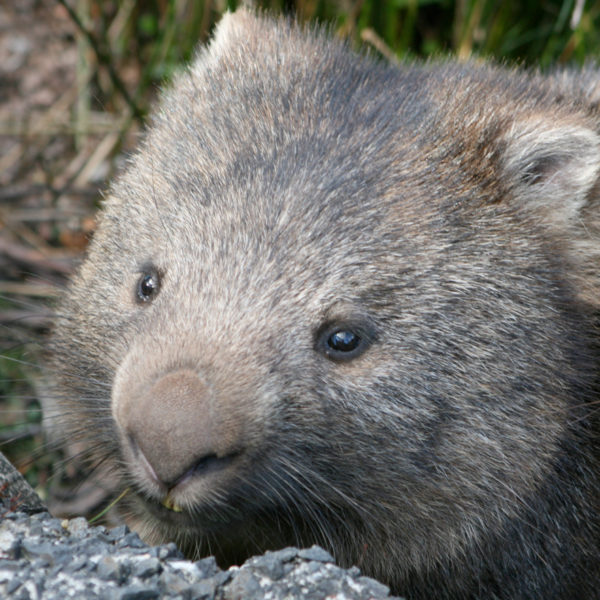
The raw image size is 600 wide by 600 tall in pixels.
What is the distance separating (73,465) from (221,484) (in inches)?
94.9

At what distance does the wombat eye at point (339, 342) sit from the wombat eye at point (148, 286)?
619 millimetres

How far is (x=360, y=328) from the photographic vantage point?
3.26 m

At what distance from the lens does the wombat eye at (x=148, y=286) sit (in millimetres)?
3395

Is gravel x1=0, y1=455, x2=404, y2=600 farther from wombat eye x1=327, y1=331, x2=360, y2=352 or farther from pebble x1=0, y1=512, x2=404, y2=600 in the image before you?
wombat eye x1=327, y1=331, x2=360, y2=352

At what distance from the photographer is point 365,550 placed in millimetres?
3488

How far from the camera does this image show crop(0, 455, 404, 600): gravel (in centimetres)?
249

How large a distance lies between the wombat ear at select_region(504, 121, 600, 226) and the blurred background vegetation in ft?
7.73

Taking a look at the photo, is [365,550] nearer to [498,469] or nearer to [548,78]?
[498,469]

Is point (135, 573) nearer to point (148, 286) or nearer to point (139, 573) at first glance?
point (139, 573)

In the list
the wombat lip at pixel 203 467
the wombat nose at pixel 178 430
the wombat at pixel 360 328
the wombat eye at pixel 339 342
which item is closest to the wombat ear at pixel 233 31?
the wombat at pixel 360 328

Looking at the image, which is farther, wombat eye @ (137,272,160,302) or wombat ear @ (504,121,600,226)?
wombat ear @ (504,121,600,226)

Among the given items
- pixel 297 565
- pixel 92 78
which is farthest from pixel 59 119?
pixel 297 565

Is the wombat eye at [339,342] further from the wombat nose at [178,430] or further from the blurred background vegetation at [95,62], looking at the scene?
the blurred background vegetation at [95,62]

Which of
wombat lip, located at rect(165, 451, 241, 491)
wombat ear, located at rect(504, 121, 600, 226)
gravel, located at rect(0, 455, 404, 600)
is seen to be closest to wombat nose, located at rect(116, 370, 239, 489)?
wombat lip, located at rect(165, 451, 241, 491)
